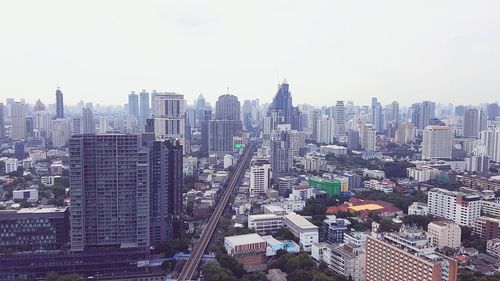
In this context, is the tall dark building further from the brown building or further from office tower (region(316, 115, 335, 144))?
the brown building

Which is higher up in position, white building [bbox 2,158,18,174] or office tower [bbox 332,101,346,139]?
office tower [bbox 332,101,346,139]

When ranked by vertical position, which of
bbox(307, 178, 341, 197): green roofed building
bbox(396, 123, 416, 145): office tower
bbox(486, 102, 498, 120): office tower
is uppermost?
bbox(486, 102, 498, 120): office tower

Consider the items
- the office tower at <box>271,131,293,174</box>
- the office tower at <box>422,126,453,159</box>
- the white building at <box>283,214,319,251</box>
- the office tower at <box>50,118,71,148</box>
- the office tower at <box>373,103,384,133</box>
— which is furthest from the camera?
the office tower at <box>373,103,384,133</box>

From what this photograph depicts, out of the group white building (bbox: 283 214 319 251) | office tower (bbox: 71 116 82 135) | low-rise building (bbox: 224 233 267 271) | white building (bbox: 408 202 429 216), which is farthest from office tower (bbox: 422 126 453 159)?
office tower (bbox: 71 116 82 135)

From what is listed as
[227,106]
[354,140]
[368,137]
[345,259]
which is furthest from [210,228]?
[227,106]

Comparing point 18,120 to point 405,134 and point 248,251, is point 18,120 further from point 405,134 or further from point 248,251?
point 405,134

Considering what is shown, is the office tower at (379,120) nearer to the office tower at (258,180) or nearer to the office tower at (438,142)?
the office tower at (438,142)

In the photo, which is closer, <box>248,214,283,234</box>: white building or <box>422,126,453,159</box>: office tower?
<box>248,214,283,234</box>: white building
